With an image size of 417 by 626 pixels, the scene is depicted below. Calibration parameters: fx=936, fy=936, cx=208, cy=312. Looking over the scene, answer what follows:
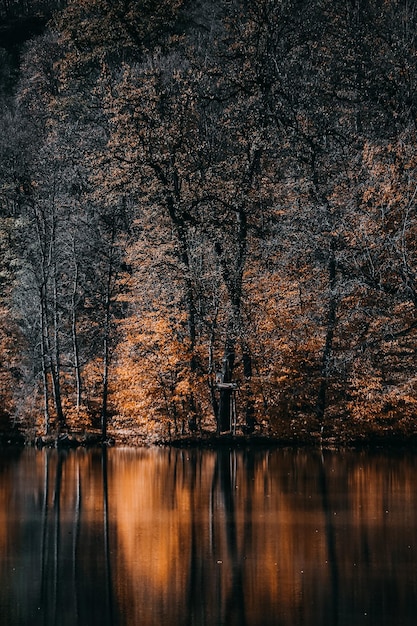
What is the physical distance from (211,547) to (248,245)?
17.9 metres

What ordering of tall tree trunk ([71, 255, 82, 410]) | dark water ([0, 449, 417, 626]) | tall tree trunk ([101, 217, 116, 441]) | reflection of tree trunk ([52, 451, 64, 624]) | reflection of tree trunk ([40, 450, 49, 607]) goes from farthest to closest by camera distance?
tall tree trunk ([71, 255, 82, 410]) < tall tree trunk ([101, 217, 116, 441]) < reflection of tree trunk ([40, 450, 49, 607]) < reflection of tree trunk ([52, 451, 64, 624]) < dark water ([0, 449, 417, 626])

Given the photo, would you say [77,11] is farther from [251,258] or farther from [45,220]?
[251,258]

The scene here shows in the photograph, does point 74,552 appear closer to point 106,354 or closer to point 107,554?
point 107,554

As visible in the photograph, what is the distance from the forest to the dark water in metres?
6.67

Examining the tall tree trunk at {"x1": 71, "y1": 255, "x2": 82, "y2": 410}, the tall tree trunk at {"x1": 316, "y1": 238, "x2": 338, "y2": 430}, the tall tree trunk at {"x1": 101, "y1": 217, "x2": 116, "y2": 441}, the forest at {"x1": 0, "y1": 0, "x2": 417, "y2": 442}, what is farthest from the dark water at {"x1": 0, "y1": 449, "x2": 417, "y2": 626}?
the tall tree trunk at {"x1": 71, "y1": 255, "x2": 82, "y2": 410}

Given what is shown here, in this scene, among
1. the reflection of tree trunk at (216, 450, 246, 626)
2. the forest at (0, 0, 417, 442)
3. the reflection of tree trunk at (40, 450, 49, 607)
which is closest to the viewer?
the reflection of tree trunk at (216, 450, 246, 626)

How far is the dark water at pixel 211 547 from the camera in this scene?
8227 mm

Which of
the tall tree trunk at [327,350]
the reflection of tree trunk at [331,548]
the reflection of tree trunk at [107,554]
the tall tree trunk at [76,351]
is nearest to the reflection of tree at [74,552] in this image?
the reflection of tree trunk at [107,554]

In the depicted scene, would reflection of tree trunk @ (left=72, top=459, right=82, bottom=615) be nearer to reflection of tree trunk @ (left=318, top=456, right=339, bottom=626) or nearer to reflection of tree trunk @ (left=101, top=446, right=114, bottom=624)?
reflection of tree trunk @ (left=101, top=446, right=114, bottom=624)

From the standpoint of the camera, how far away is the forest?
84.8 feet

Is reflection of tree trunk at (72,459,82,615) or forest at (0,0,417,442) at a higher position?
forest at (0,0,417,442)

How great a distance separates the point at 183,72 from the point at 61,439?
40.5 ft

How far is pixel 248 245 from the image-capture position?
93.2 ft

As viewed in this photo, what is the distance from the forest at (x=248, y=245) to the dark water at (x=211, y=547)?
21.9 ft
